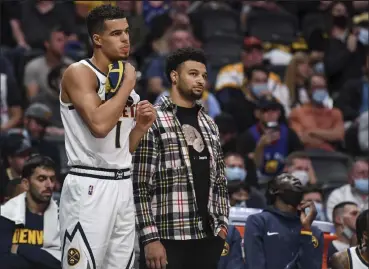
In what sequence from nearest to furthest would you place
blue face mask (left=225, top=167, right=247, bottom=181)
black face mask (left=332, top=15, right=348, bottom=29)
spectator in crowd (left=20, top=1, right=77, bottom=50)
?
blue face mask (left=225, top=167, right=247, bottom=181), spectator in crowd (left=20, top=1, right=77, bottom=50), black face mask (left=332, top=15, right=348, bottom=29)

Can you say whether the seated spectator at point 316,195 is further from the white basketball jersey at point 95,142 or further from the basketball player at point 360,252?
the white basketball jersey at point 95,142

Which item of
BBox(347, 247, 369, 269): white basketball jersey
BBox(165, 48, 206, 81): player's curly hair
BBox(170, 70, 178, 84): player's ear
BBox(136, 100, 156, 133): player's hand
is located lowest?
BBox(347, 247, 369, 269): white basketball jersey

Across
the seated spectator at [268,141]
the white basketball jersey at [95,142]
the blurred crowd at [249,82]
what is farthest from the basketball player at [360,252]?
the seated spectator at [268,141]

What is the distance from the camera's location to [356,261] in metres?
7.38

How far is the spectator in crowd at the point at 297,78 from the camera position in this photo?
14.4 m

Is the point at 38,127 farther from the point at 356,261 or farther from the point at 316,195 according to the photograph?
the point at 356,261

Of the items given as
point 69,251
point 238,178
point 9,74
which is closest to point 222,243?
point 69,251

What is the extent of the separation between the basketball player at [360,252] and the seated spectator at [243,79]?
20.4ft

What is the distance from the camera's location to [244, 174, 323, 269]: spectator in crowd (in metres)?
7.48

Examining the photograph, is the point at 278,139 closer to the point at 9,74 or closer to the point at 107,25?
the point at 9,74

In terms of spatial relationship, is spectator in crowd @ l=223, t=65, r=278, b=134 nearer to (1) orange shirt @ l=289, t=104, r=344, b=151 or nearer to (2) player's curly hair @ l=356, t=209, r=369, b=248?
(1) orange shirt @ l=289, t=104, r=344, b=151

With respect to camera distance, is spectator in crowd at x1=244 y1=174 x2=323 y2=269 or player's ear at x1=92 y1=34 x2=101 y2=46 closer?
player's ear at x1=92 y1=34 x2=101 y2=46

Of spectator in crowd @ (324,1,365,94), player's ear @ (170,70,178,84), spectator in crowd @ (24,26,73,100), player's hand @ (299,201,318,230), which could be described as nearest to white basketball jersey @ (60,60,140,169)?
player's ear @ (170,70,178,84)

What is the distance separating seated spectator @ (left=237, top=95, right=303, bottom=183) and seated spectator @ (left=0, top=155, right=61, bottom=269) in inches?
166
